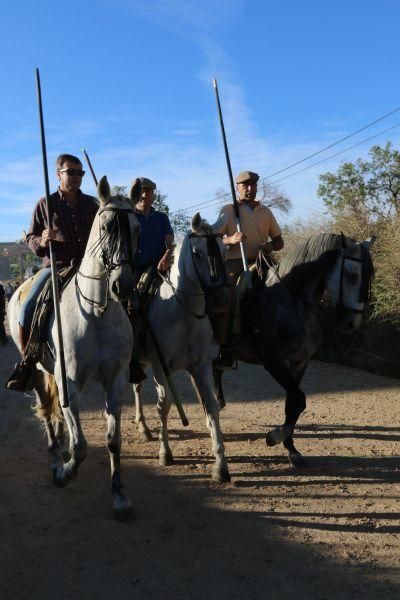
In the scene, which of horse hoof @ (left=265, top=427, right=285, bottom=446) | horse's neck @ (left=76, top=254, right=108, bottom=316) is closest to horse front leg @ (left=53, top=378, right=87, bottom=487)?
horse's neck @ (left=76, top=254, right=108, bottom=316)

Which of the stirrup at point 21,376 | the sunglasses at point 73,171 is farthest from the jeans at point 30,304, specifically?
the sunglasses at point 73,171

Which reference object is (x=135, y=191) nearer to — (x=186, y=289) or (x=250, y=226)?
(x=186, y=289)

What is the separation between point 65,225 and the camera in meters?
4.53

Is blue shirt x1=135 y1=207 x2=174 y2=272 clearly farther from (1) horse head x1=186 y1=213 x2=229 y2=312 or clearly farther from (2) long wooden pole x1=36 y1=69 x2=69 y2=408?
(2) long wooden pole x1=36 y1=69 x2=69 y2=408

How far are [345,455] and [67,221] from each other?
3657mm

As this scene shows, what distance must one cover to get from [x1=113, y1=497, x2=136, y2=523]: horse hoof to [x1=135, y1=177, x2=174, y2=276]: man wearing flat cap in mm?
2385

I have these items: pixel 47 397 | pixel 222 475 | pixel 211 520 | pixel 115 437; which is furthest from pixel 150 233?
pixel 211 520

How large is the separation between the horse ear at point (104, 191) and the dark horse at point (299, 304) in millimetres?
2237

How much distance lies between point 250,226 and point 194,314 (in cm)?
146

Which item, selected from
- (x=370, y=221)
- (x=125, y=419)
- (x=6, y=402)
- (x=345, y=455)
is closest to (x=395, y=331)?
(x=370, y=221)

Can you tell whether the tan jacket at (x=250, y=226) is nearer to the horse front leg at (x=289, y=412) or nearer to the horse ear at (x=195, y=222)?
the horse ear at (x=195, y=222)

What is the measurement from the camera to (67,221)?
4.53 m

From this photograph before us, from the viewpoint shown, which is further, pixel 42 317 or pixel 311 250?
pixel 311 250

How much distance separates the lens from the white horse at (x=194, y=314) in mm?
4613
